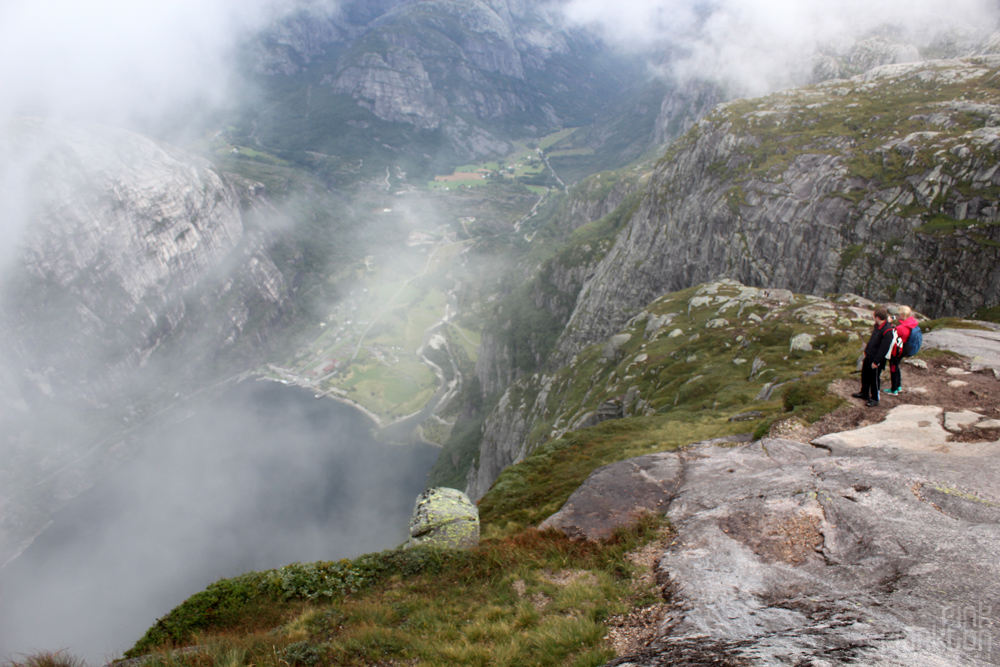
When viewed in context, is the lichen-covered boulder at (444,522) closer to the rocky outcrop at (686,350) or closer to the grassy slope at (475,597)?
the grassy slope at (475,597)

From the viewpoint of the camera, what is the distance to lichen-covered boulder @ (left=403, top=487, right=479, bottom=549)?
57.0ft

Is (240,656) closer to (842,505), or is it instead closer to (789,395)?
(842,505)

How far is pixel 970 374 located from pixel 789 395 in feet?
22.8

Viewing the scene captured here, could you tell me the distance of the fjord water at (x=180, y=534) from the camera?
142m

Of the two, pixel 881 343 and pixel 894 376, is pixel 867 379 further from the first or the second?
pixel 881 343

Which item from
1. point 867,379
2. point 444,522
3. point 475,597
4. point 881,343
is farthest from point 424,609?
point 867,379

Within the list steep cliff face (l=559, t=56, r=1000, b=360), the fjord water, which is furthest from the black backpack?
the fjord water

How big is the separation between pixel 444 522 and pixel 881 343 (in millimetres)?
17948

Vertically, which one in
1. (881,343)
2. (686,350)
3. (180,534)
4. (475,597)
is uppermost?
(180,534)

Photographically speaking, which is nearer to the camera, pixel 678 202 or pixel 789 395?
pixel 789 395

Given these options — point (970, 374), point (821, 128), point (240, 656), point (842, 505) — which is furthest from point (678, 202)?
point (240, 656)

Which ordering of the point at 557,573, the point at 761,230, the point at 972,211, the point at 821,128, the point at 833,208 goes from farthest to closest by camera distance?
1. the point at 821,128
2. the point at 761,230
3. the point at 833,208
4. the point at 972,211
5. the point at 557,573

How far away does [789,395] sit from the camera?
74.6 feet

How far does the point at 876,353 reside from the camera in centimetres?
1864
